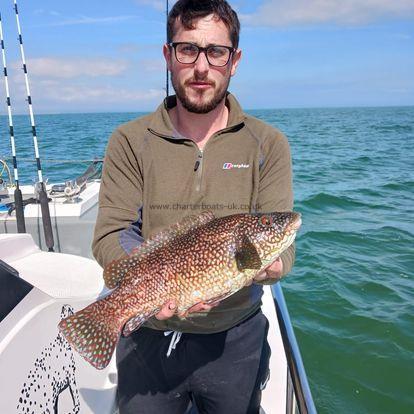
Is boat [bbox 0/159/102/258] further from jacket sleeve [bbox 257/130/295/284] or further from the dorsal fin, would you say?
jacket sleeve [bbox 257/130/295/284]

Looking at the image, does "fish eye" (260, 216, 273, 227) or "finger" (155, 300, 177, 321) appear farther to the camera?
"fish eye" (260, 216, 273, 227)

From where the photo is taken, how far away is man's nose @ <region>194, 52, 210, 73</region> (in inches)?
119

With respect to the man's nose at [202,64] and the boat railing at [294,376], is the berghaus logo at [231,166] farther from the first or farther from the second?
the boat railing at [294,376]

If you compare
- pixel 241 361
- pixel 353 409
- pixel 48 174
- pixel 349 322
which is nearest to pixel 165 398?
pixel 241 361

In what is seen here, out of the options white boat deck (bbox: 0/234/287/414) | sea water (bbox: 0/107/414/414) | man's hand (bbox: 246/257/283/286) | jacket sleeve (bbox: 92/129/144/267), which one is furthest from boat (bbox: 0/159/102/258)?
man's hand (bbox: 246/257/283/286)

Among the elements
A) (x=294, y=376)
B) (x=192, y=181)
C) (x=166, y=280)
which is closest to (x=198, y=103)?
(x=192, y=181)

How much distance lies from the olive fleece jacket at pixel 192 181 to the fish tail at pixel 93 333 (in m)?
0.54

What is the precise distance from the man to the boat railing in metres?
0.27

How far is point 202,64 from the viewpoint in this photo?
302 cm

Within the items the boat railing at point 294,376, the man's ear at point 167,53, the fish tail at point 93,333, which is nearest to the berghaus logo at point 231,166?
the man's ear at point 167,53

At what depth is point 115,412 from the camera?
368cm

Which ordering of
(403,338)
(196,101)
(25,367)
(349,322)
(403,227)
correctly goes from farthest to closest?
(403,227) → (349,322) → (403,338) → (196,101) → (25,367)

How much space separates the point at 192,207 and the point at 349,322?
18.6 ft

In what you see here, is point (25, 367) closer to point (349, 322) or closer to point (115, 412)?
point (115, 412)
